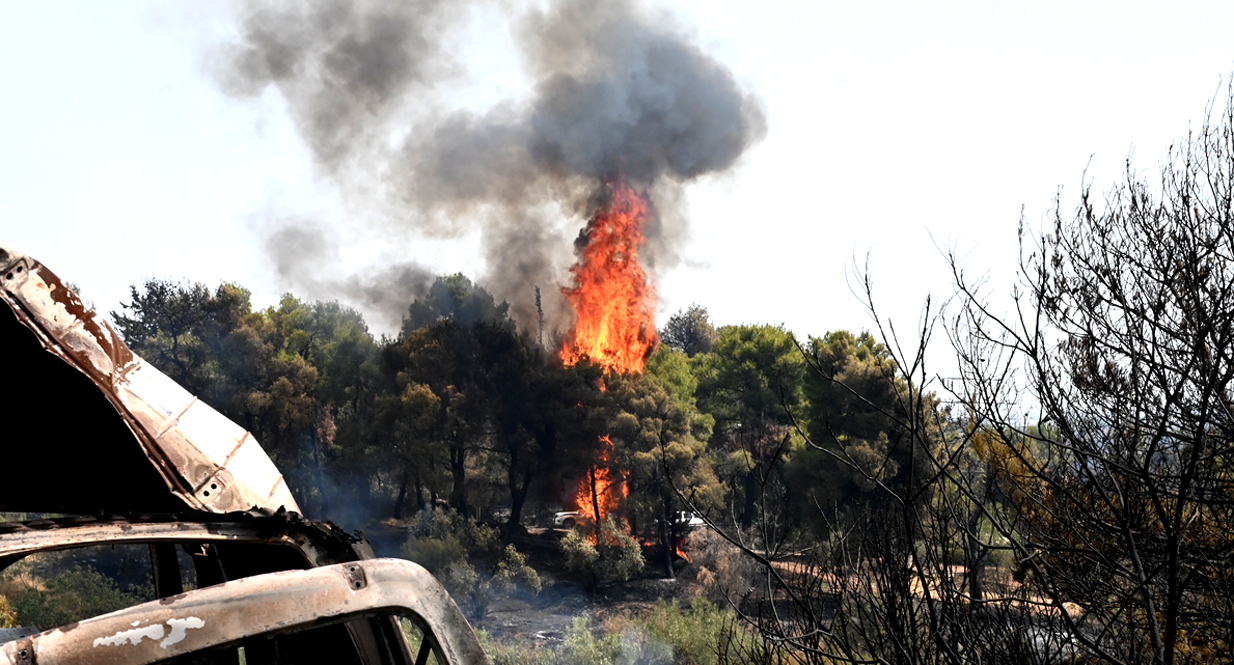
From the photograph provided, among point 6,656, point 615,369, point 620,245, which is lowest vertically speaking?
point 6,656

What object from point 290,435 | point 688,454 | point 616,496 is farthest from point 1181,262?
point 290,435

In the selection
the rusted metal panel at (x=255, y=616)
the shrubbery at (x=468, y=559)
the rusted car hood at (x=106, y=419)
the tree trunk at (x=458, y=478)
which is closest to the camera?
the rusted metal panel at (x=255, y=616)

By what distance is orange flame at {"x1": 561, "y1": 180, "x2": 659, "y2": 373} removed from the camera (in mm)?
55062

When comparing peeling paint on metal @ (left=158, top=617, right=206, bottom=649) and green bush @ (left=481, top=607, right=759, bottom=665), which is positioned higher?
peeling paint on metal @ (left=158, top=617, right=206, bottom=649)

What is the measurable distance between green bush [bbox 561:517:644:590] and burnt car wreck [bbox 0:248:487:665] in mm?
34240

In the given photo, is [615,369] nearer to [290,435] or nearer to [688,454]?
[688,454]

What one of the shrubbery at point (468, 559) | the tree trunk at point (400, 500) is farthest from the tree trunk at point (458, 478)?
the tree trunk at point (400, 500)

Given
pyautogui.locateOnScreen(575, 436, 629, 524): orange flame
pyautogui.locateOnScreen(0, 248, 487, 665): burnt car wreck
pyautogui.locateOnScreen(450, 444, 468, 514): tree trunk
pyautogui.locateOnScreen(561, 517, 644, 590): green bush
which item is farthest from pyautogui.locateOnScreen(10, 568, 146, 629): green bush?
pyautogui.locateOnScreen(0, 248, 487, 665): burnt car wreck

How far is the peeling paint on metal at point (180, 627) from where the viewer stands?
5.82ft

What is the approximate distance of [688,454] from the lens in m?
37.8

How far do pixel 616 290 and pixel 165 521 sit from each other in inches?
2168

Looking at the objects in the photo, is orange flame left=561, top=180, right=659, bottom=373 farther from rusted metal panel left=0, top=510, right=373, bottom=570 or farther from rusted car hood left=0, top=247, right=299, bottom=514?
rusted metal panel left=0, top=510, right=373, bottom=570

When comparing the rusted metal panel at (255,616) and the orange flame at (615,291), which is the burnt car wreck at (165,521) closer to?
the rusted metal panel at (255,616)

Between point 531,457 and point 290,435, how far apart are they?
12069mm
